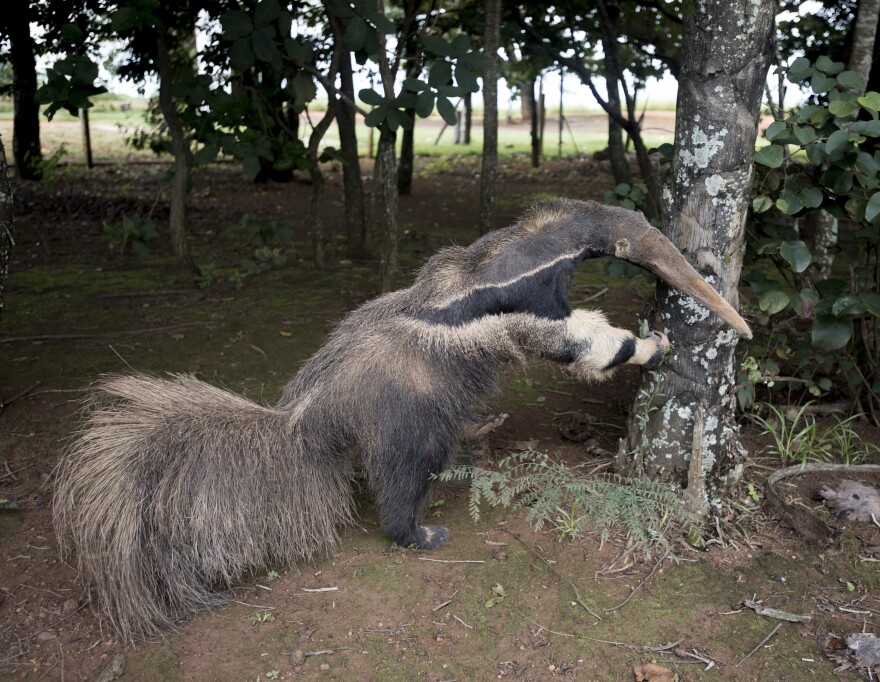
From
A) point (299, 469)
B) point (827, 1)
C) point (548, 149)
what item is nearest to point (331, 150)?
point (299, 469)

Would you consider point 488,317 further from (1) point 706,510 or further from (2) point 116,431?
(2) point 116,431

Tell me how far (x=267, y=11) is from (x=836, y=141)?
3774mm

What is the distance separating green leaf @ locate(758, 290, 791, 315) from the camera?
3982mm

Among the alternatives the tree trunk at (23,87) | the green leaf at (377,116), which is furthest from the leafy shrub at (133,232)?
the green leaf at (377,116)

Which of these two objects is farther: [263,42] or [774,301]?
[263,42]

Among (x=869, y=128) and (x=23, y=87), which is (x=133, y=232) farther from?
(x=869, y=128)

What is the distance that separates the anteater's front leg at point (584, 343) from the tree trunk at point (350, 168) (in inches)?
164

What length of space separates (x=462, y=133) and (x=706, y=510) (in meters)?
22.1

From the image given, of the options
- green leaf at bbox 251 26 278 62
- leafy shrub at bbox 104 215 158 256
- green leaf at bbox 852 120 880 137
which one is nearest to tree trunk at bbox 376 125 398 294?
green leaf at bbox 251 26 278 62

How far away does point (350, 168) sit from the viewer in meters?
8.10

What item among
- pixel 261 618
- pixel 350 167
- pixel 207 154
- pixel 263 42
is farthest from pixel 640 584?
pixel 350 167

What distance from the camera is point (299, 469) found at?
359 centimetres

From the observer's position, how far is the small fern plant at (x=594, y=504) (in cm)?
352

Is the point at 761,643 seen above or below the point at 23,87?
below
